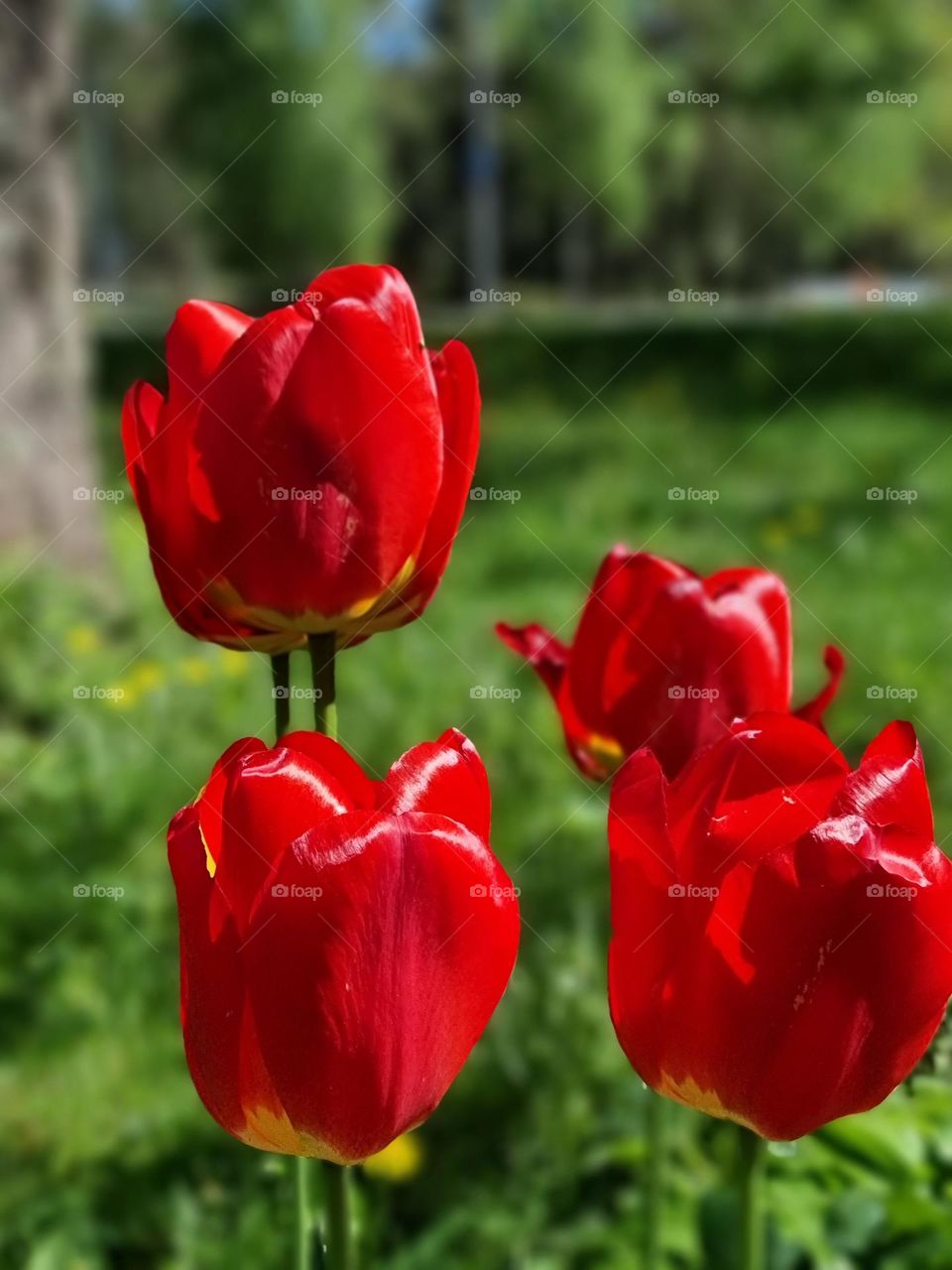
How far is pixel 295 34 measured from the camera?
18.0 meters

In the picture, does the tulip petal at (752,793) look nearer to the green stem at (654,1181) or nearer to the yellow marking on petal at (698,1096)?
the yellow marking on petal at (698,1096)

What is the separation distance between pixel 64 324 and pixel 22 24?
792mm

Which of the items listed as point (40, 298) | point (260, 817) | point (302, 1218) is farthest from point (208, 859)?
point (40, 298)

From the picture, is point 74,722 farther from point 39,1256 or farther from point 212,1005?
point 212,1005

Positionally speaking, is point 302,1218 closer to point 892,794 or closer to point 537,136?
point 892,794

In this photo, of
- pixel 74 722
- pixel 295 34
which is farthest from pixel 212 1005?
pixel 295 34

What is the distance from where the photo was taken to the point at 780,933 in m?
0.68

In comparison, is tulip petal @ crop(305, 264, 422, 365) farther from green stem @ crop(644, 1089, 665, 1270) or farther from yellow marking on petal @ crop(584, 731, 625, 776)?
green stem @ crop(644, 1089, 665, 1270)

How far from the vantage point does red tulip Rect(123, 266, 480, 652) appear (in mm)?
808

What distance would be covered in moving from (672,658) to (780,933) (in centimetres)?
35

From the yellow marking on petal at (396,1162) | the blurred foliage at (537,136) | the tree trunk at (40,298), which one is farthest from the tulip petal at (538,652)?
the blurred foliage at (537,136)

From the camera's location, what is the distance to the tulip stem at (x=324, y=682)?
0.82 metres

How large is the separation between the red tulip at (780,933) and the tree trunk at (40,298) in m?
3.39

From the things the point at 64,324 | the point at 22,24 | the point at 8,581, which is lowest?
the point at 8,581
